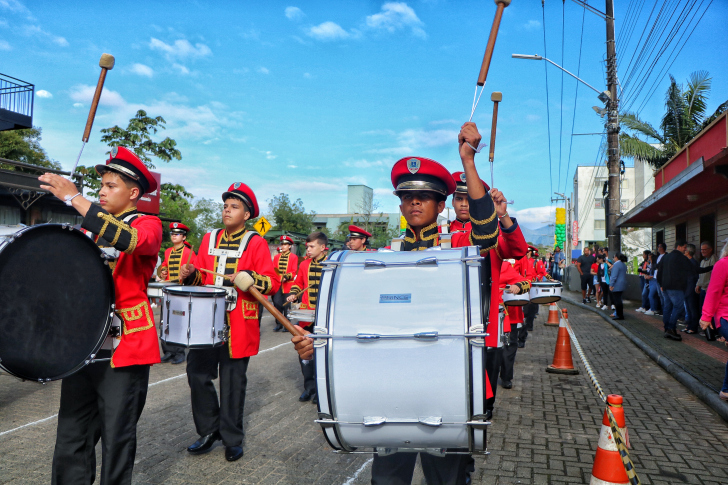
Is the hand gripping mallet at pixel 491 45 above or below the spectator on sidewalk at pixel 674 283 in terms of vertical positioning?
above

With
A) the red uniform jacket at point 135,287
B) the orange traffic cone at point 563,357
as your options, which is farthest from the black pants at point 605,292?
the red uniform jacket at point 135,287

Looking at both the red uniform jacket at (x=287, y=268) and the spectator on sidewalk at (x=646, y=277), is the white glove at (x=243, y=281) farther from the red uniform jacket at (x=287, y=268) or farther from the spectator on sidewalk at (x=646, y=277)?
the spectator on sidewalk at (x=646, y=277)

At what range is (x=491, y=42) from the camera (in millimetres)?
2691

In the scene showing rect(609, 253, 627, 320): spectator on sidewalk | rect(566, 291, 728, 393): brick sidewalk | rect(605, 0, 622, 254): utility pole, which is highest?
rect(605, 0, 622, 254): utility pole

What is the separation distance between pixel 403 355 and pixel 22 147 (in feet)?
90.0

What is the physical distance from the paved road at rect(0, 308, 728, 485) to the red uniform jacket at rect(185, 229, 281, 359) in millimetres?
952

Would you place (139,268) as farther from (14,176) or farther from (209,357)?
(14,176)

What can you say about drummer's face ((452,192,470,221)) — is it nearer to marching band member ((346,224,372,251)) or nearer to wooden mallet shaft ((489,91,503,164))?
wooden mallet shaft ((489,91,503,164))

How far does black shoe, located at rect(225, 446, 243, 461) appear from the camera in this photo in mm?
4410

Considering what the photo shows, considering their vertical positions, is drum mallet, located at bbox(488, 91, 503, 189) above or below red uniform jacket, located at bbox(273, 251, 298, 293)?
above

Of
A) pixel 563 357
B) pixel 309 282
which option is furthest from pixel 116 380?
pixel 563 357

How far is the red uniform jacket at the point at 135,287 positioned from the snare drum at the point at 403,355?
51.8 inches

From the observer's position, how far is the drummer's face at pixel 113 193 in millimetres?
3311

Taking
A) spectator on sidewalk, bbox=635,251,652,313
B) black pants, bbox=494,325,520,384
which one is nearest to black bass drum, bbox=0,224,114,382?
black pants, bbox=494,325,520,384
